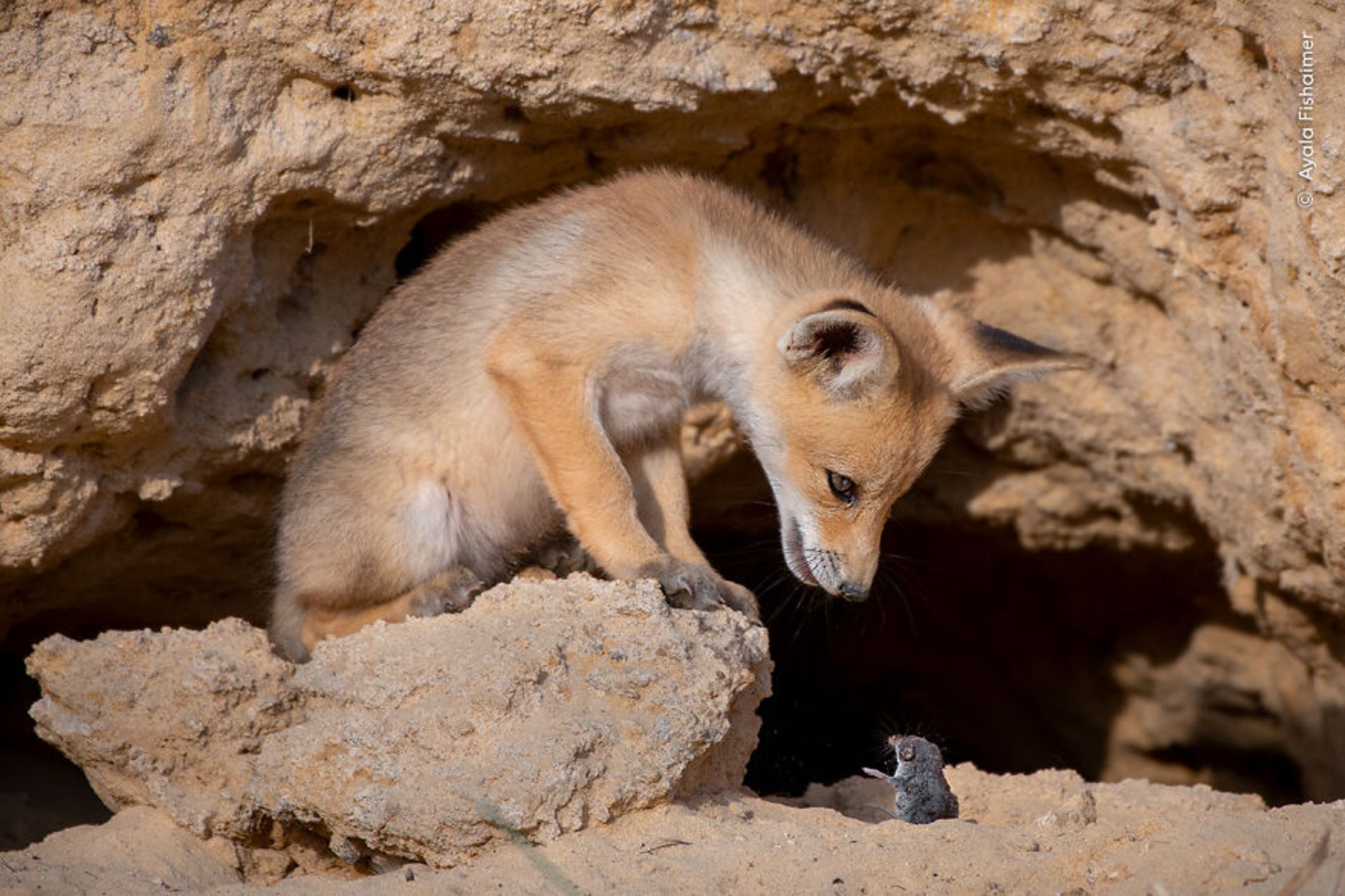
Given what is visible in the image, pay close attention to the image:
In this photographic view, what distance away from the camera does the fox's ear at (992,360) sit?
15.6ft

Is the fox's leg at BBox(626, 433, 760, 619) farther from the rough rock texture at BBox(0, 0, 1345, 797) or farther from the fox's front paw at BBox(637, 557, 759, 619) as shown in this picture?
the rough rock texture at BBox(0, 0, 1345, 797)

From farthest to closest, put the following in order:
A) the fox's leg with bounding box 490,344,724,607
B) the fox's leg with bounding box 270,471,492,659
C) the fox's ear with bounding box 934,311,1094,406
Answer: the fox's ear with bounding box 934,311,1094,406
the fox's leg with bounding box 270,471,492,659
the fox's leg with bounding box 490,344,724,607

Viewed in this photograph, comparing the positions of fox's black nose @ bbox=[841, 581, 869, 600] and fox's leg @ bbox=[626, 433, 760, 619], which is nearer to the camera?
fox's black nose @ bbox=[841, 581, 869, 600]

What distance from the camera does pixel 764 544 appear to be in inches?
310

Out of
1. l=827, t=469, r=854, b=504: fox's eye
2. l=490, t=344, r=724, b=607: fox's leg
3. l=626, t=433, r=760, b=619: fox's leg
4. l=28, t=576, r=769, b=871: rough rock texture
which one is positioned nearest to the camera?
l=28, t=576, r=769, b=871: rough rock texture

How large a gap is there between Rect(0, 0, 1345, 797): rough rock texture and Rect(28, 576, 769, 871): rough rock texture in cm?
117

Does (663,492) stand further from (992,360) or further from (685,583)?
(992,360)

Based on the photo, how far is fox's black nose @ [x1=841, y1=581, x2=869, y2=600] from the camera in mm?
4562

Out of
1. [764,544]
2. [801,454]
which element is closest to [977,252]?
[801,454]

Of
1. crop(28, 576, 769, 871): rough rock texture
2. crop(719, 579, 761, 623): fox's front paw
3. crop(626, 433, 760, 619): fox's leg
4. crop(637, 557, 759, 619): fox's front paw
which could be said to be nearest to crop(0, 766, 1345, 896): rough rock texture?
crop(28, 576, 769, 871): rough rock texture

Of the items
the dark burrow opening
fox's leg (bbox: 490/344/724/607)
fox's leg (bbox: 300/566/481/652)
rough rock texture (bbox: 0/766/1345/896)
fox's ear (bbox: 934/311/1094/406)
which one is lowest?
the dark burrow opening

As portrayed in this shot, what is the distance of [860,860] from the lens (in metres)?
3.29

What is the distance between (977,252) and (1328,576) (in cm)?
212

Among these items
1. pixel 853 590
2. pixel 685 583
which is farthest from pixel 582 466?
pixel 853 590
